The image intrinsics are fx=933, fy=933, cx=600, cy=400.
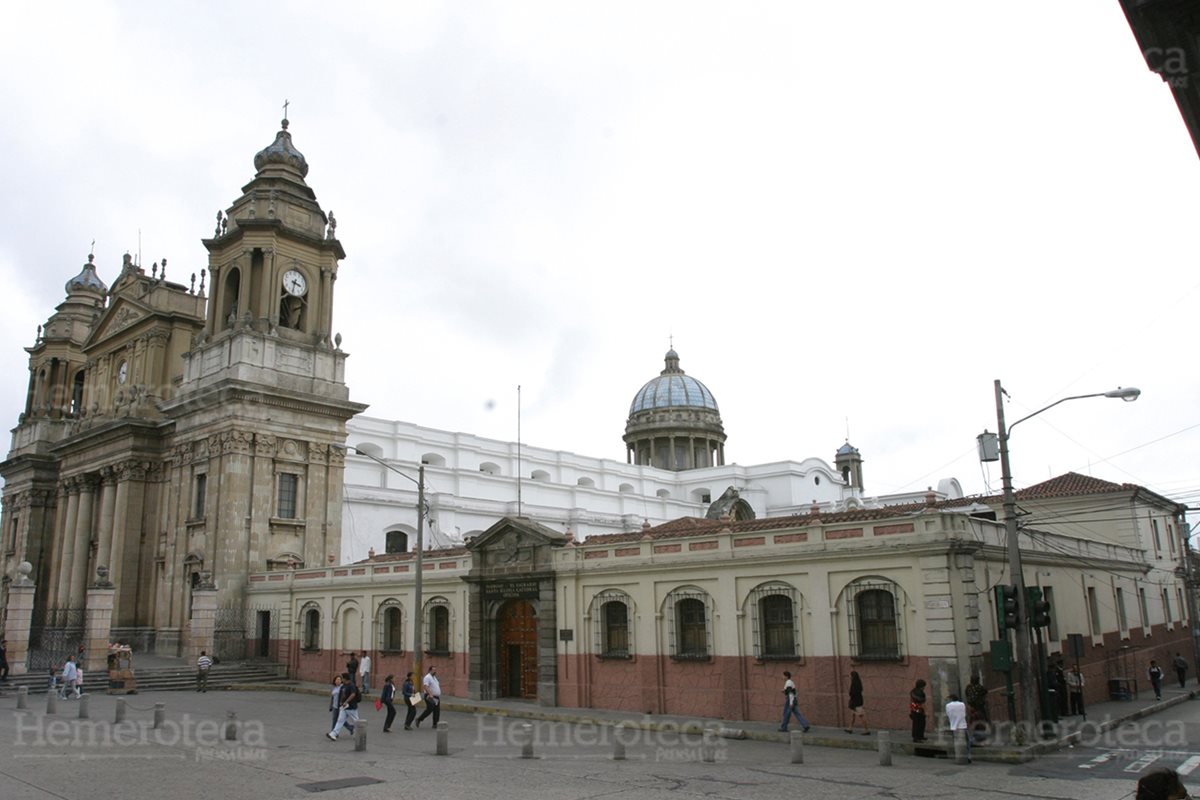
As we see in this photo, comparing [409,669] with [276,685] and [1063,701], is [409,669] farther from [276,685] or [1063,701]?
[1063,701]

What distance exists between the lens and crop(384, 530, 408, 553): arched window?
171ft

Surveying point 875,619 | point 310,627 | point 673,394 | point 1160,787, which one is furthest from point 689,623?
point 673,394

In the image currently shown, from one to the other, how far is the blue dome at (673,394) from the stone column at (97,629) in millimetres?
60682

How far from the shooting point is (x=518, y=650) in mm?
29562

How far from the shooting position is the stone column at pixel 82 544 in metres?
49.6

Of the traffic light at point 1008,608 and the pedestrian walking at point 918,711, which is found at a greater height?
the traffic light at point 1008,608

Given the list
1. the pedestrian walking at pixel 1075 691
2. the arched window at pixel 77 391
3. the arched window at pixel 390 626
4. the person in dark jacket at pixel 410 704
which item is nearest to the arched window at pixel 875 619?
the pedestrian walking at pixel 1075 691

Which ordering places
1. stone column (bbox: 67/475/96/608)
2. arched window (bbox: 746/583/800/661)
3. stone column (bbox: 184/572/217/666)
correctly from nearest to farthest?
arched window (bbox: 746/583/800/661)
stone column (bbox: 184/572/217/666)
stone column (bbox: 67/475/96/608)

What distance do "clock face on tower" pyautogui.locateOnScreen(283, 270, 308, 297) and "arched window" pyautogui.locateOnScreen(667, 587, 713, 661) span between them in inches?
1118

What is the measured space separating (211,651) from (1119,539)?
3752cm

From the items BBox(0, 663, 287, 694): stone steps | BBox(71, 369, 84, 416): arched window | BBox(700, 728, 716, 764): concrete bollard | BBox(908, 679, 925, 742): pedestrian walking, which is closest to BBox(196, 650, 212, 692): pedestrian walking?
BBox(0, 663, 287, 694): stone steps

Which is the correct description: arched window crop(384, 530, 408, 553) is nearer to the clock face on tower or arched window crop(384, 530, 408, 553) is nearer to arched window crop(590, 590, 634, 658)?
the clock face on tower

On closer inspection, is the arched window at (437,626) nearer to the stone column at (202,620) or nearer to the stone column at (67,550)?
the stone column at (202,620)

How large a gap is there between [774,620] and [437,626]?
→ 1334 cm
